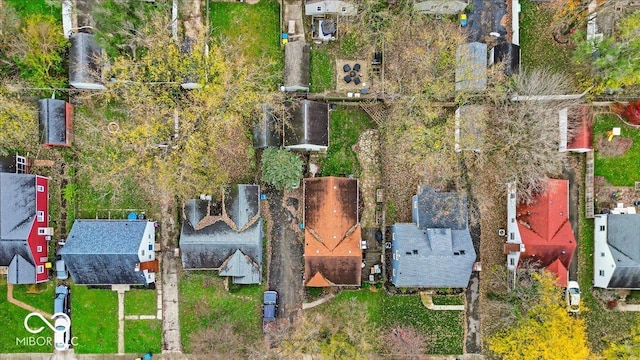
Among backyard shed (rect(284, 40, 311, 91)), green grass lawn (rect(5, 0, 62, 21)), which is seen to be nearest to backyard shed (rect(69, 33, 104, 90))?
green grass lawn (rect(5, 0, 62, 21))

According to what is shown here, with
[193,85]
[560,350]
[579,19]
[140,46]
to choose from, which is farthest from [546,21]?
[140,46]

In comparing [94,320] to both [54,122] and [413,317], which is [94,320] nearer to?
[54,122]

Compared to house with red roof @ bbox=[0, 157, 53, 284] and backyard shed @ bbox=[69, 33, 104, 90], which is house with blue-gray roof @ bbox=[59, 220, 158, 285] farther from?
backyard shed @ bbox=[69, 33, 104, 90]

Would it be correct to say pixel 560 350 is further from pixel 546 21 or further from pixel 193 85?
pixel 193 85

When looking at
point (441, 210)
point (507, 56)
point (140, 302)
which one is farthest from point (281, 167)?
point (507, 56)

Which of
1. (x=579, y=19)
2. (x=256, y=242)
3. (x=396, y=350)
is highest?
(x=579, y=19)

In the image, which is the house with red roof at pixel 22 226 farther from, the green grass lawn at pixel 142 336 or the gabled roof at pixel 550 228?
the gabled roof at pixel 550 228
